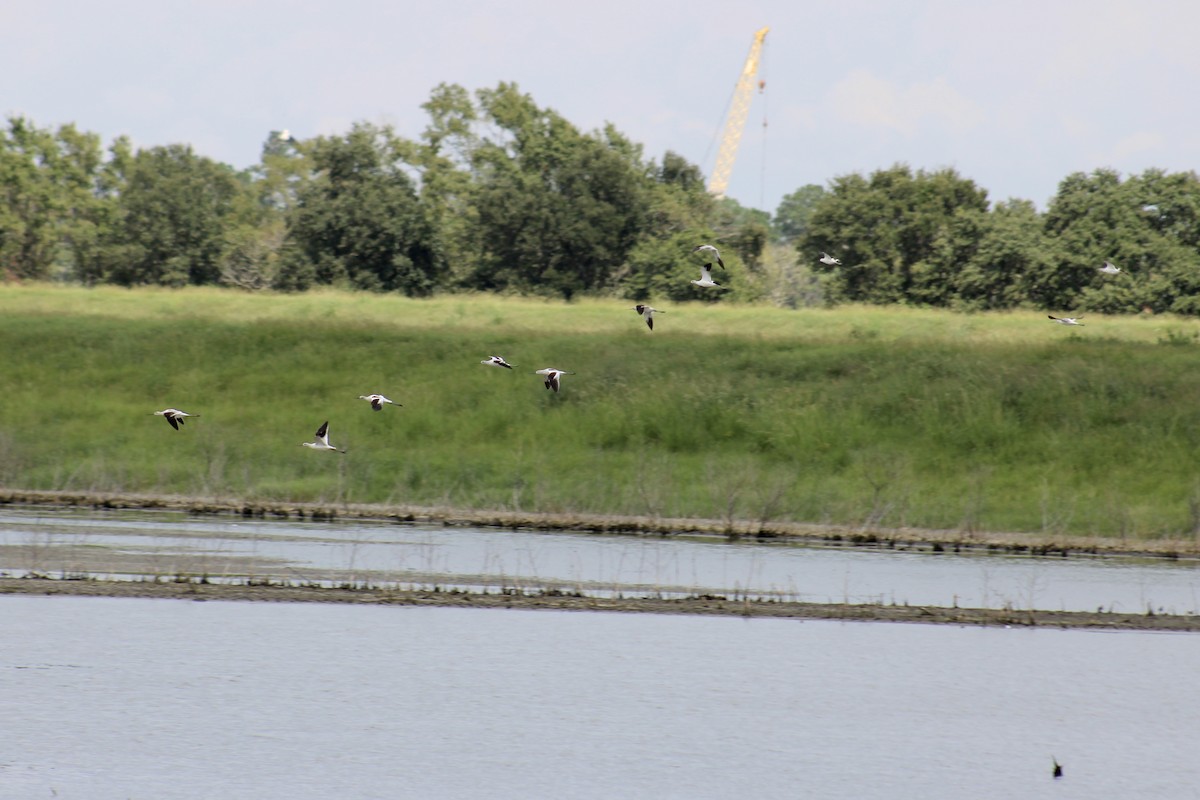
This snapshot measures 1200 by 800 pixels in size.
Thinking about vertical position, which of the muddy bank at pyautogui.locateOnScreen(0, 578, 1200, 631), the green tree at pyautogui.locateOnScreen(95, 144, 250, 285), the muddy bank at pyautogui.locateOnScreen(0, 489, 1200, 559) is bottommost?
the muddy bank at pyautogui.locateOnScreen(0, 489, 1200, 559)

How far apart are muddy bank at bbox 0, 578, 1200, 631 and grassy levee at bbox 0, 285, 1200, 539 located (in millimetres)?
14505

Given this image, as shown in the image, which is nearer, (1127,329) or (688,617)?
(688,617)

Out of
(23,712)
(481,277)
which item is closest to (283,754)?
(23,712)

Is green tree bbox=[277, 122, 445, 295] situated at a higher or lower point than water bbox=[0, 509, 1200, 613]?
higher

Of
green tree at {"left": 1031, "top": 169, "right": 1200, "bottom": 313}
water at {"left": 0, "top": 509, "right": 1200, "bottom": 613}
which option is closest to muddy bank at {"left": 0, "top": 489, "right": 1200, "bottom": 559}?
water at {"left": 0, "top": 509, "right": 1200, "bottom": 613}

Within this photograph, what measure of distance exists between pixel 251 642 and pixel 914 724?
1047cm

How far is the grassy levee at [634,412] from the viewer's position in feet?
164

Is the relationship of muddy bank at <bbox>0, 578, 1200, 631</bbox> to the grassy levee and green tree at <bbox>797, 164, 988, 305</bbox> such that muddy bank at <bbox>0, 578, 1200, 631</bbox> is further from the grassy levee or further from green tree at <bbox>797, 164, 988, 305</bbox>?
green tree at <bbox>797, 164, 988, 305</bbox>

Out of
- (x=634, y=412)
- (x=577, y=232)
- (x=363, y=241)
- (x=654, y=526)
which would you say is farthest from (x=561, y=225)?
(x=654, y=526)

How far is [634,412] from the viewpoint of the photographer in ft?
188

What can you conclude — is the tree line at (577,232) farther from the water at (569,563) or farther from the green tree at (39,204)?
the water at (569,563)

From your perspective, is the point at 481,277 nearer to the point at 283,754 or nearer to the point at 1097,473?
the point at 1097,473

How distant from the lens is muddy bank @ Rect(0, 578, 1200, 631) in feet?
95.3

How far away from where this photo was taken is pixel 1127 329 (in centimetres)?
6719
